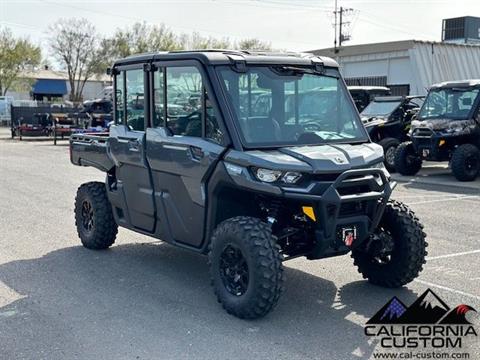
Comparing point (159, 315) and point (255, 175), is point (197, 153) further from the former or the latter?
point (159, 315)

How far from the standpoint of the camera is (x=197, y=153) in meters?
5.53

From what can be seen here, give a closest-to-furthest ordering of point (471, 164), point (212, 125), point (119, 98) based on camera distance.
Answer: point (212, 125) < point (119, 98) < point (471, 164)

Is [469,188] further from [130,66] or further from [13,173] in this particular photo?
[13,173]

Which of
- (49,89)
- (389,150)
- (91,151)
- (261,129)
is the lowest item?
(389,150)

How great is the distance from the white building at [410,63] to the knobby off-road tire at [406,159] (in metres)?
8.62

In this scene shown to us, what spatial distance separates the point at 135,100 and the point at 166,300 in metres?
2.12

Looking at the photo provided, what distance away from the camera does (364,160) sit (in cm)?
527

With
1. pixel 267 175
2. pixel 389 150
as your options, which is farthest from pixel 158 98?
pixel 389 150

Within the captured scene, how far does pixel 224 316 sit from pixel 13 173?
11.8m

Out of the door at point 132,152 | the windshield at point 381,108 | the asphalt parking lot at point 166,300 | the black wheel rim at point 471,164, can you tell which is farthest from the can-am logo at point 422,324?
the windshield at point 381,108

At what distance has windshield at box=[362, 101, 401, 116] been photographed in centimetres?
1719

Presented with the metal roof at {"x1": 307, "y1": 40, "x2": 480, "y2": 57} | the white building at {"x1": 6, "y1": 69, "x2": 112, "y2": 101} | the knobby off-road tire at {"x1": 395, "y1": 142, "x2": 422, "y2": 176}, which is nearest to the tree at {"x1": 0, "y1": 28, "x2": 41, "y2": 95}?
the white building at {"x1": 6, "y1": 69, "x2": 112, "y2": 101}

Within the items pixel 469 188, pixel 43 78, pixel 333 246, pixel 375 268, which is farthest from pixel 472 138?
pixel 43 78

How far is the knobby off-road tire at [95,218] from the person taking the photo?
732 centimetres
